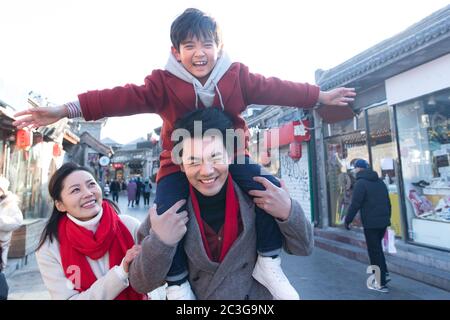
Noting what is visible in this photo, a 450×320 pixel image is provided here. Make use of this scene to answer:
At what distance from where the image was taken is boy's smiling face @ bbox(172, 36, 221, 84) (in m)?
1.67

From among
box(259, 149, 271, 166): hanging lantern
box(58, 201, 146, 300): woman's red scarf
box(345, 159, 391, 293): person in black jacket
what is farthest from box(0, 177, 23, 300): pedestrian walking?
box(259, 149, 271, 166): hanging lantern

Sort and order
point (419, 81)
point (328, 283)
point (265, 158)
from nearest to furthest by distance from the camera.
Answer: point (328, 283)
point (419, 81)
point (265, 158)

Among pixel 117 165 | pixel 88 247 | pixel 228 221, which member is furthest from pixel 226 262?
pixel 117 165

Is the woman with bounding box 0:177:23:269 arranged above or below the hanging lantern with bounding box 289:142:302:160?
below

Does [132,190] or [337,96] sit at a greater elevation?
[337,96]

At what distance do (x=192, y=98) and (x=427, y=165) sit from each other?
628cm

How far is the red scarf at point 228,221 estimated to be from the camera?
59.4 inches

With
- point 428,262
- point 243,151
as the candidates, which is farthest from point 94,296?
point 428,262

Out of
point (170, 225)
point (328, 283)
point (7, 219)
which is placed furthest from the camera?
point (328, 283)

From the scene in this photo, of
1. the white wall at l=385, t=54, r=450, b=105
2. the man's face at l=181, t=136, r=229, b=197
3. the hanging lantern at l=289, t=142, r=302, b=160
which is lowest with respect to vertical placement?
the man's face at l=181, t=136, r=229, b=197

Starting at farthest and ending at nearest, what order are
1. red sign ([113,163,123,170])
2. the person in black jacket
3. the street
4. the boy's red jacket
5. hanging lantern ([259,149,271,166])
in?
red sign ([113,163,123,170]) → hanging lantern ([259,149,271,166]) → the person in black jacket → the street → the boy's red jacket

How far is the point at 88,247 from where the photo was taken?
1.79 metres

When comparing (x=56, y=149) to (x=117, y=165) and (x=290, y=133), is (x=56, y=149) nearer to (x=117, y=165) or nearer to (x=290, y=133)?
(x=290, y=133)

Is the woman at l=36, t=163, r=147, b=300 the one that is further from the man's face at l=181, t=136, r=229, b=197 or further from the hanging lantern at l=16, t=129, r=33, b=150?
the hanging lantern at l=16, t=129, r=33, b=150
